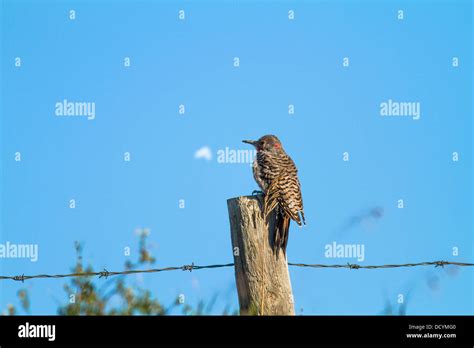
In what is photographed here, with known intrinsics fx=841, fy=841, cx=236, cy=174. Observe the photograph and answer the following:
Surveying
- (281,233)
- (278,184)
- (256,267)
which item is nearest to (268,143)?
(278,184)

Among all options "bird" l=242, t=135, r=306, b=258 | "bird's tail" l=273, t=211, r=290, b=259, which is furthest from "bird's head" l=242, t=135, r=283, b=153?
"bird's tail" l=273, t=211, r=290, b=259

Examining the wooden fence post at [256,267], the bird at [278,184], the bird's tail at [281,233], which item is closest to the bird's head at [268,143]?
the bird at [278,184]

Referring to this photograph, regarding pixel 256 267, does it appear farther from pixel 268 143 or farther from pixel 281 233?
pixel 268 143

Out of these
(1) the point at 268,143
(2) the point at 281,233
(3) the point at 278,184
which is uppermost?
(1) the point at 268,143

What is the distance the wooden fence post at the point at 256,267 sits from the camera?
6938 millimetres

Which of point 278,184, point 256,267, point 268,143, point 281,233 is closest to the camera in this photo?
point 256,267

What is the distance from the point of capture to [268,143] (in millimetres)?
10109

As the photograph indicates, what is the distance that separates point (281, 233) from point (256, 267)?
1.42ft

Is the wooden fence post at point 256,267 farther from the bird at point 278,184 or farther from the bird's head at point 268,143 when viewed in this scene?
the bird's head at point 268,143
